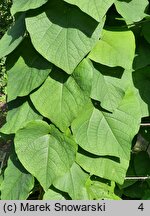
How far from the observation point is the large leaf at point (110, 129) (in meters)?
1.38

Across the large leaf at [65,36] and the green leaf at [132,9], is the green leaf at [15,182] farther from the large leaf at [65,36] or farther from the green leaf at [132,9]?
the green leaf at [132,9]

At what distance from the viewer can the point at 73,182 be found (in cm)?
145

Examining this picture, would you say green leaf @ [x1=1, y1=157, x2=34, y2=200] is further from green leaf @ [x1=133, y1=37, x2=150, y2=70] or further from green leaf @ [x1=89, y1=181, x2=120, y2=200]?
green leaf @ [x1=133, y1=37, x2=150, y2=70]

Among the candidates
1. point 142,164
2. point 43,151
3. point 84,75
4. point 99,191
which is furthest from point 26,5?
point 142,164

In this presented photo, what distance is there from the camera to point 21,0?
4.10 ft

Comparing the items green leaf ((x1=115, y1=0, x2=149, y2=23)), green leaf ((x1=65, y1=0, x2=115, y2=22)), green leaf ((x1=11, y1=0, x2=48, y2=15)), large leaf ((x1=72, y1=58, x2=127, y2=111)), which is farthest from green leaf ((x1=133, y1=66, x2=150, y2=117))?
green leaf ((x1=11, y1=0, x2=48, y2=15))

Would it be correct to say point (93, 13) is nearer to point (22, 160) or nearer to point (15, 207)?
point (22, 160)

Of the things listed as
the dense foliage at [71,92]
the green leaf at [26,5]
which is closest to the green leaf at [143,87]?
the dense foliage at [71,92]

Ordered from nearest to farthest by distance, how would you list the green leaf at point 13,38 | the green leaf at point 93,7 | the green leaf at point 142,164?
the green leaf at point 93,7
the green leaf at point 13,38
the green leaf at point 142,164

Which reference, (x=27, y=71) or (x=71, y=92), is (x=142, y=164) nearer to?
(x=71, y=92)

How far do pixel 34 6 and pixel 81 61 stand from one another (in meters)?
0.25

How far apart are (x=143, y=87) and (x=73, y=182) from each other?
1.54 ft

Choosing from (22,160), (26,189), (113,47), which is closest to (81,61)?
(113,47)

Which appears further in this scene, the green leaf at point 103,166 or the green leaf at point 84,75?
the green leaf at point 103,166
